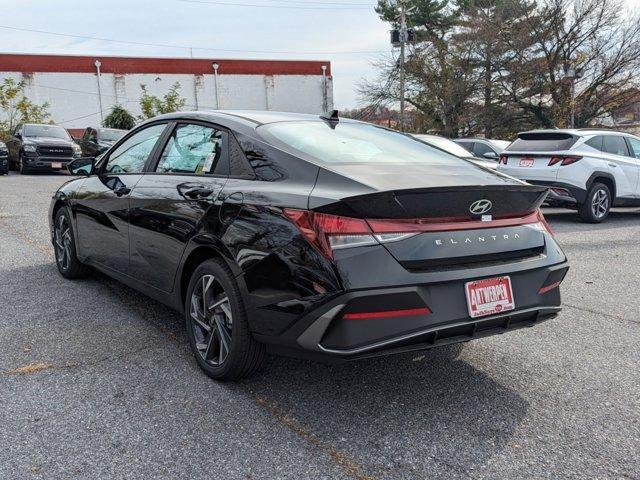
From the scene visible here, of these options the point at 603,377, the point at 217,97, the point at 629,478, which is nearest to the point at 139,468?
the point at 629,478

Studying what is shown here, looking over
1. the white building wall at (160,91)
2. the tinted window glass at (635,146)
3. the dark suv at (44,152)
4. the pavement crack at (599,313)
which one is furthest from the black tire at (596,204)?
the white building wall at (160,91)

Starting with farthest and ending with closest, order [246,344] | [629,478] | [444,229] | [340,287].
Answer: [246,344]
[444,229]
[340,287]
[629,478]

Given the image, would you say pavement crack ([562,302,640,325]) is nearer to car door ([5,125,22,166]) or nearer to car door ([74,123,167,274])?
car door ([74,123,167,274])

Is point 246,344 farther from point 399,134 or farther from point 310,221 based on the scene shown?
point 399,134

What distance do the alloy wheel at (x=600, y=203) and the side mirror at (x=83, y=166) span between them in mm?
8125

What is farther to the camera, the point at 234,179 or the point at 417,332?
the point at 234,179

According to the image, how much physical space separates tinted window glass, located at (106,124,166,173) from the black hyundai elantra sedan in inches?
11.5

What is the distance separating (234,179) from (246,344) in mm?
923

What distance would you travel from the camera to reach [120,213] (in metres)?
4.25

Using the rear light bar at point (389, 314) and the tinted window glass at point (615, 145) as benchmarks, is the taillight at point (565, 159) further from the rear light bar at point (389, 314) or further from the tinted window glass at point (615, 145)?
the rear light bar at point (389, 314)

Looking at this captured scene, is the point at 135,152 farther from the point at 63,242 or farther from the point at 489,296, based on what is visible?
the point at 489,296

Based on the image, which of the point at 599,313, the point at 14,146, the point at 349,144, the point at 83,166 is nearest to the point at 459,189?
the point at 349,144

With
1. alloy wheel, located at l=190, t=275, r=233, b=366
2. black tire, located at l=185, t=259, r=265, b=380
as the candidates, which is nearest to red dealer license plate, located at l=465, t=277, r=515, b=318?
black tire, located at l=185, t=259, r=265, b=380

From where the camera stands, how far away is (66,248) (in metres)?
5.43
